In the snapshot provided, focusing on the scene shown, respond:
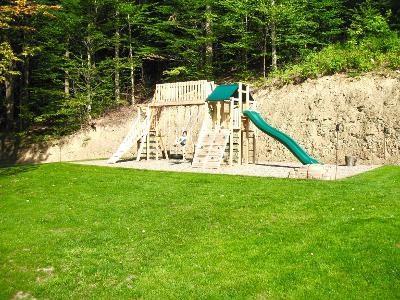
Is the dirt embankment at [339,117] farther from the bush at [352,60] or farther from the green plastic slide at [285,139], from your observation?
the green plastic slide at [285,139]

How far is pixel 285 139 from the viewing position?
20219mm

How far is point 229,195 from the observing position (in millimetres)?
13352

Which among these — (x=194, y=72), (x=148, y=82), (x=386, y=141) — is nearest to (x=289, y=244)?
(x=386, y=141)

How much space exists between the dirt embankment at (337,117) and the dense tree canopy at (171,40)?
3817 mm

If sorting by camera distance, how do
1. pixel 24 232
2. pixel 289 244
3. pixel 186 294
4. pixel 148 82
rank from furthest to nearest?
pixel 148 82 → pixel 24 232 → pixel 289 244 → pixel 186 294

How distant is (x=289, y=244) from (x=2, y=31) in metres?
32.4

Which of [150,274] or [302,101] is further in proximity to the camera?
[302,101]

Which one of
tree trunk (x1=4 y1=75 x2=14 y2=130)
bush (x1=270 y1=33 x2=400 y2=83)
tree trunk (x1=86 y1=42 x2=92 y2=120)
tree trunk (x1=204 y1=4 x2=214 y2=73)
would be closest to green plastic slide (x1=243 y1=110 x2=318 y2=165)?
bush (x1=270 y1=33 x2=400 y2=83)

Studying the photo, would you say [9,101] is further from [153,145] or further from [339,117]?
[339,117]

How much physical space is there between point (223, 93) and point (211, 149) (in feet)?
9.67

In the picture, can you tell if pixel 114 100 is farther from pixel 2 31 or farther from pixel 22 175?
pixel 22 175

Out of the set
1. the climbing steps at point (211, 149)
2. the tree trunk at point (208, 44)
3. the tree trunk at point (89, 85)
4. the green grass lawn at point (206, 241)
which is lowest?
the green grass lawn at point (206, 241)

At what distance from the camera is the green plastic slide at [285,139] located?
1931cm

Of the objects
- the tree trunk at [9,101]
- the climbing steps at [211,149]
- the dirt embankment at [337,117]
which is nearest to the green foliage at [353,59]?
the dirt embankment at [337,117]
